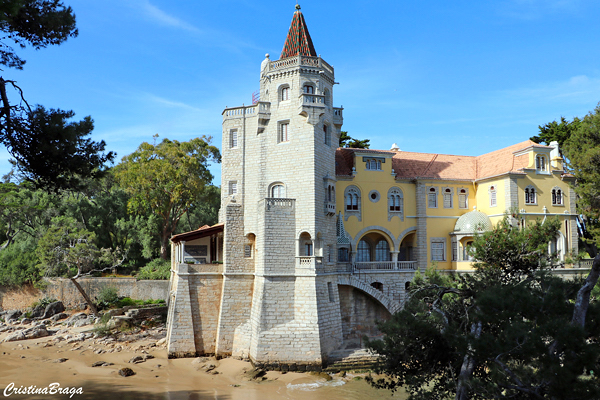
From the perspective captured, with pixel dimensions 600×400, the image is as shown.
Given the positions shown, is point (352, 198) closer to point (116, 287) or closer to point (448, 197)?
point (448, 197)

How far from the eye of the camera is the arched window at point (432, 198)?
31953mm

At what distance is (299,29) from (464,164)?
15.8 metres

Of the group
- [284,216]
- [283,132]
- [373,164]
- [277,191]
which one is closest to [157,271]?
[277,191]

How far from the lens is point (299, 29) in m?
29.4

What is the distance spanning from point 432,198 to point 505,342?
22251 mm

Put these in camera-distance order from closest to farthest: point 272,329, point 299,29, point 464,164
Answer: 1. point 272,329
2. point 299,29
3. point 464,164

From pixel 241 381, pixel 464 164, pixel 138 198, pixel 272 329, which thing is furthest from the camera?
pixel 138 198

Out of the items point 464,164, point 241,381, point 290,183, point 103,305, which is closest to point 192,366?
point 241,381

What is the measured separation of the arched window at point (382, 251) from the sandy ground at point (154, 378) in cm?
1007

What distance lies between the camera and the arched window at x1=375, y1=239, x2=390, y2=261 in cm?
3228

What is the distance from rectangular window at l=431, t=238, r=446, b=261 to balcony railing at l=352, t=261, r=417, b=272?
5.50ft

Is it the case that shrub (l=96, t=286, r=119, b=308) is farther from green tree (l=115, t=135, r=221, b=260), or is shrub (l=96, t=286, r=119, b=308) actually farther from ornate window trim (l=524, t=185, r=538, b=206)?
ornate window trim (l=524, t=185, r=538, b=206)

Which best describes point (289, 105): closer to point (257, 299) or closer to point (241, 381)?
point (257, 299)

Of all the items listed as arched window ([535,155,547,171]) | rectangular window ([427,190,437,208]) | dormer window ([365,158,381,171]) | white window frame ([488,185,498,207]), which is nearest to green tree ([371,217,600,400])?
dormer window ([365,158,381,171])
